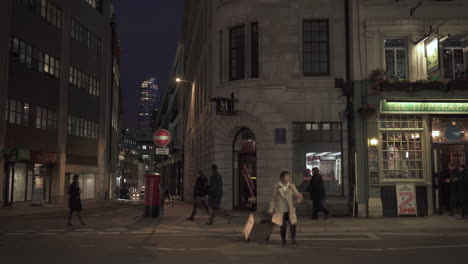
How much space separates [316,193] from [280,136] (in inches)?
111

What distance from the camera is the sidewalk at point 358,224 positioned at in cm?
1426

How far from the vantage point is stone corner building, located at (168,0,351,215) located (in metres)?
18.8

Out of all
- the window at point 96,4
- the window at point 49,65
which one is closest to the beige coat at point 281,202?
the window at point 49,65

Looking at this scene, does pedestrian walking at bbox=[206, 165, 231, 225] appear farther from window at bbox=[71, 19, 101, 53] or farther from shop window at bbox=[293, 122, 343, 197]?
window at bbox=[71, 19, 101, 53]

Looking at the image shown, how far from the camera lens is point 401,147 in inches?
726

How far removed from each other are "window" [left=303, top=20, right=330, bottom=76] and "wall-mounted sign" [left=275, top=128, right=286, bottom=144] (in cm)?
267

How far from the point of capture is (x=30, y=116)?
29906mm

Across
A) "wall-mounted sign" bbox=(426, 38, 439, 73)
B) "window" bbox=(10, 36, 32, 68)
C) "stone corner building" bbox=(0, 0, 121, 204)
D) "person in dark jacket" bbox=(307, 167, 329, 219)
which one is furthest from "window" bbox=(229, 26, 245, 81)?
"window" bbox=(10, 36, 32, 68)

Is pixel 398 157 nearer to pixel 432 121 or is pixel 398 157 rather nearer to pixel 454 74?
pixel 432 121

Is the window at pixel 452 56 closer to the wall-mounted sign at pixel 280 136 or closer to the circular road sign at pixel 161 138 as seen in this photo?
the wall-mounted sign at pixel 280 136

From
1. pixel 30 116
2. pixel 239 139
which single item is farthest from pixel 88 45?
pixel 239 139

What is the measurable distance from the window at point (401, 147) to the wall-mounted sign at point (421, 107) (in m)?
0.42

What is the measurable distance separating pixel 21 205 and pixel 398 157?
75.6ft

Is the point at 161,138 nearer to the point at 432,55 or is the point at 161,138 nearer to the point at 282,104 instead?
the point at 282,104
